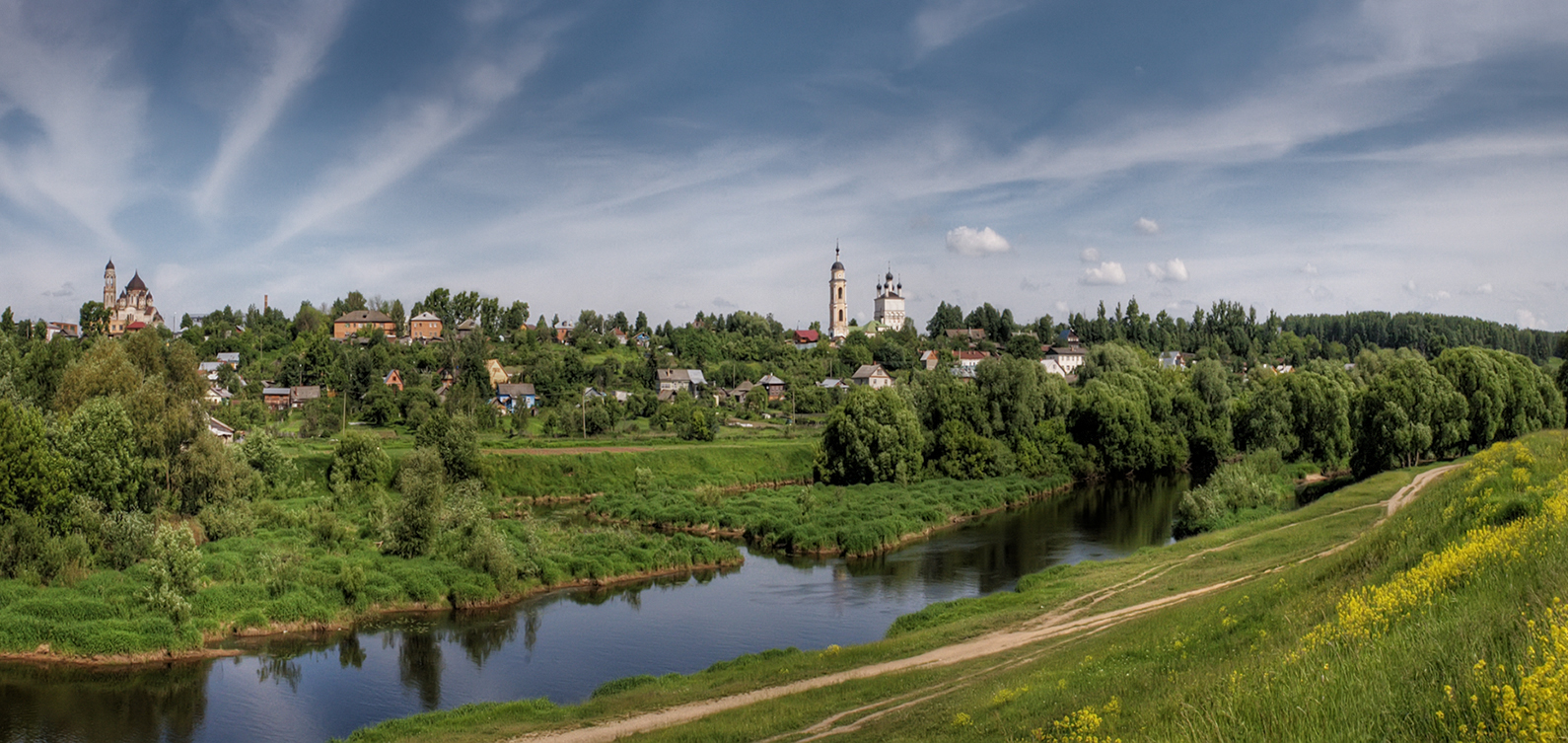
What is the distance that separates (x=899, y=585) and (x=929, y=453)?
2559 centimetres

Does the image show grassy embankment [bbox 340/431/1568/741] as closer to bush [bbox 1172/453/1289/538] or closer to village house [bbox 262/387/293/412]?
bush [bbox 1172/453/1289/538]

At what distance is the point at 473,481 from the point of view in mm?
46000

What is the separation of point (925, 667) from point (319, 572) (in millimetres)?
21801

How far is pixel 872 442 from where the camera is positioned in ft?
183

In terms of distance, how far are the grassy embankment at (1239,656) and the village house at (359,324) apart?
104819 millimetres

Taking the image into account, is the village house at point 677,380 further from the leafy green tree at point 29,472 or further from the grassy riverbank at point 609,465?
the leafy green tree at point 29,472

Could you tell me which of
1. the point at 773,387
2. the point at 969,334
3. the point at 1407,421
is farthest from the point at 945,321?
the point at 1407,421

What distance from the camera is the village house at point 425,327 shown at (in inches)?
4636

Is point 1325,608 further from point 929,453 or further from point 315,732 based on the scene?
point 929,453

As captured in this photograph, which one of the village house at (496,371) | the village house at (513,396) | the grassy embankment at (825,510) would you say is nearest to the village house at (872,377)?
the village house at (513,396)

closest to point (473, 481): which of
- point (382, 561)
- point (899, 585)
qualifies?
point (382, 561)

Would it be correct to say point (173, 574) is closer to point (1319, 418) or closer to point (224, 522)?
point (224, 522)

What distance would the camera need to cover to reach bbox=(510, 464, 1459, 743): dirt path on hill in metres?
16.2

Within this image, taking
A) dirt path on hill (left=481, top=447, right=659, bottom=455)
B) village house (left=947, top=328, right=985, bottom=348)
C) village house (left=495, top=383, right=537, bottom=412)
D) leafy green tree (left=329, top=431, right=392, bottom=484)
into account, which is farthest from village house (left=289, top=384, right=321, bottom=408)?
village house (left=947, top=328, right=985, bottom=348)
